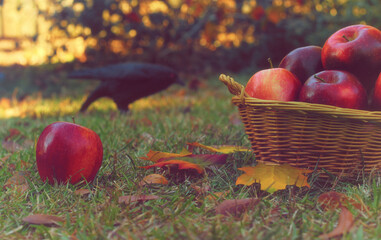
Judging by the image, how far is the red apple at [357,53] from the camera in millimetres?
1502

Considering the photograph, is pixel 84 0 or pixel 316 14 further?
pixel 316 14

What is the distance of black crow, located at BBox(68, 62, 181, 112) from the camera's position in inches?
114

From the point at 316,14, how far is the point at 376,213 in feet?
17.7

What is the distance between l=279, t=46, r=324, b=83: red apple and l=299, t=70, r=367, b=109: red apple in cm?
21

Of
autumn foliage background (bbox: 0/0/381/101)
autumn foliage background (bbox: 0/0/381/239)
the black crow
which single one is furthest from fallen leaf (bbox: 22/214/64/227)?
autumn foliage background (bbox: 0/0/381/101)

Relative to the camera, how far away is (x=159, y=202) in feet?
4.21

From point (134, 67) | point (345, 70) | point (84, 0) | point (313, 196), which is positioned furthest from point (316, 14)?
point (313, 196)

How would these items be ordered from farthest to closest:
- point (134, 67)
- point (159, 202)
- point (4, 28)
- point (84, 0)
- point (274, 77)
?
point (4, 28) → point (84, 0) → point (134, 67) → point (274, 77) → point (159, 202)

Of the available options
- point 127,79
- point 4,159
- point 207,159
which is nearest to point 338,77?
point 207,159

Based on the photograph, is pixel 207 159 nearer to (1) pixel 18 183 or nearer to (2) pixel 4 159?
(1) pixel 18 183

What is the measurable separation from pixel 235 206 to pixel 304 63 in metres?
0.76

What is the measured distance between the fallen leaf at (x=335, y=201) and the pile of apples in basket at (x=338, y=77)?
32 centimetres

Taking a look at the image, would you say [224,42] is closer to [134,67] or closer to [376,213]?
[134,67]

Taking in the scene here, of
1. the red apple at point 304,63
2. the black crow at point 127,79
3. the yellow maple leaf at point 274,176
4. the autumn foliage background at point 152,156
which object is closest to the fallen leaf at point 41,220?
the autumn foliage background at point 152,156
